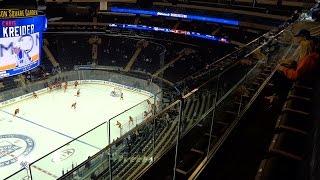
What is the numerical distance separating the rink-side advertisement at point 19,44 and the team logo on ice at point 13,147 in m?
3.87

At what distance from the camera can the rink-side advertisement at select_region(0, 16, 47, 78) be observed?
9758mm

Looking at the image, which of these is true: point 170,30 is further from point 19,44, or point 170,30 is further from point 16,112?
point 19,44

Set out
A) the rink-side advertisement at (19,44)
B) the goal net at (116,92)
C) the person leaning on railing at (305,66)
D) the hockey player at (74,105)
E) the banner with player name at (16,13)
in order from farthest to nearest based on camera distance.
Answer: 1. the goal net at (116,92)
2. the hockey player at (74,105)
3. the rink-side advertisement at (19,44)
4. the banner with player name at (16,13)
5. the person leaning on railing at (305,66)

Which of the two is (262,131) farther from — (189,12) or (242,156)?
(189,12)

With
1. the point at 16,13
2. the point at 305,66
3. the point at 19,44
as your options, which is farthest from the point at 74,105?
the point at 305,66

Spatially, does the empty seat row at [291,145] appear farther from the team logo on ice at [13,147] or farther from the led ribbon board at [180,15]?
the led ribbon board at [180,15]

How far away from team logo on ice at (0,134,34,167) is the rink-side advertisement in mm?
3868

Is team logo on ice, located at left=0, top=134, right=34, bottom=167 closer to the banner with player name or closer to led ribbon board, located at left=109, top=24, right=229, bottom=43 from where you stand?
the banner with player name

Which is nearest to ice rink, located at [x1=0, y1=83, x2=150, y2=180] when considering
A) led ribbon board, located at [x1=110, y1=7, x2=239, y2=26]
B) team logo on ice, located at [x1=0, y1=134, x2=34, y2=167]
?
team logo on ice, located at [x1=0, y1=134, x2=34, y2=167]

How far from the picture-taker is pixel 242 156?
3.25 meters

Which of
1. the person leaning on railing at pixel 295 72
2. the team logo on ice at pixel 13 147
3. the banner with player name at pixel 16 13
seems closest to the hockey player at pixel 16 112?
the team logo on ice at pixel 13 147

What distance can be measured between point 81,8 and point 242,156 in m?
25.3

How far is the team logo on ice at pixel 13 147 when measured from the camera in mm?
12342

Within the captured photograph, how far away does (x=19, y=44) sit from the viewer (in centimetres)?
1040
